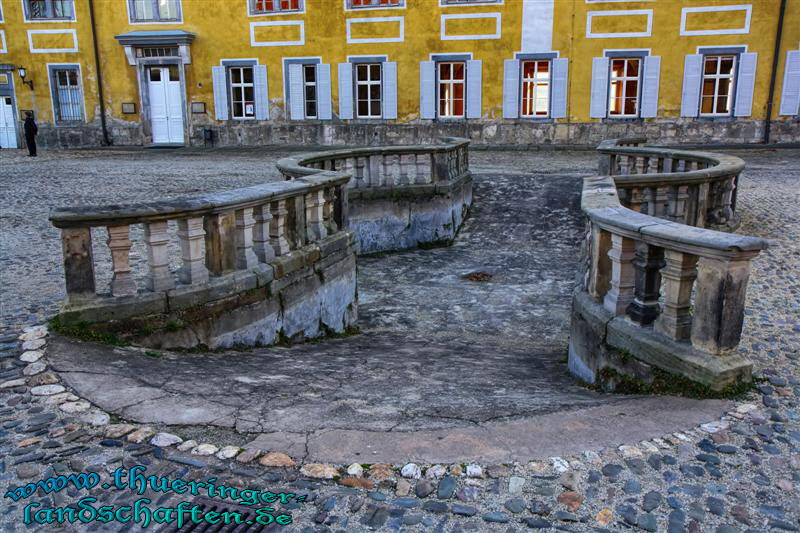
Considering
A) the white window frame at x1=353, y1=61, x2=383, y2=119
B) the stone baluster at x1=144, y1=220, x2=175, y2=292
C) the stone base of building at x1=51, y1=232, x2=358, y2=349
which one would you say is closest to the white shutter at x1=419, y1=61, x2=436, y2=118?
the white window frame at x1=353, y1=61, x2=383, y2=119

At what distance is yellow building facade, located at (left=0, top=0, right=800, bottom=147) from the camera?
20.9m

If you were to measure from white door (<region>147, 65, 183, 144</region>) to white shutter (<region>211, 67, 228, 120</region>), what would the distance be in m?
1.46

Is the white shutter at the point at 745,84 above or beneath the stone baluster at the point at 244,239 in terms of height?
above

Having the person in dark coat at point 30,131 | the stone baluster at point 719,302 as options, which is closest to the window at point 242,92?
the person in dark coat at point 30,131

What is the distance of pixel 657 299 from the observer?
167 inches

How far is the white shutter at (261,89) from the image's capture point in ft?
79.3

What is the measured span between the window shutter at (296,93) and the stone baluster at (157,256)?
1979 cm

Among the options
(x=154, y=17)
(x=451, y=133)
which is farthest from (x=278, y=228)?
(x=154, y=17)

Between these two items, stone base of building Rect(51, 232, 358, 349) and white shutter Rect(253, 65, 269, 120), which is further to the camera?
white shutter Rect(253, 65, 269, 120)

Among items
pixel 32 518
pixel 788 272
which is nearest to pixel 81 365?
pixel 32 518

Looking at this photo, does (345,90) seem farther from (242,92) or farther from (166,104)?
(166,104)

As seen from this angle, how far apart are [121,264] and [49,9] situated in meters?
24.6

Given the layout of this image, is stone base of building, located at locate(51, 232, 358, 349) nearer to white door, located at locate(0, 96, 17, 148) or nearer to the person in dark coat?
the person in dark coat

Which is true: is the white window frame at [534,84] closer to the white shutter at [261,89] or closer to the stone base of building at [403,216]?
the white shutter at [261,89]
